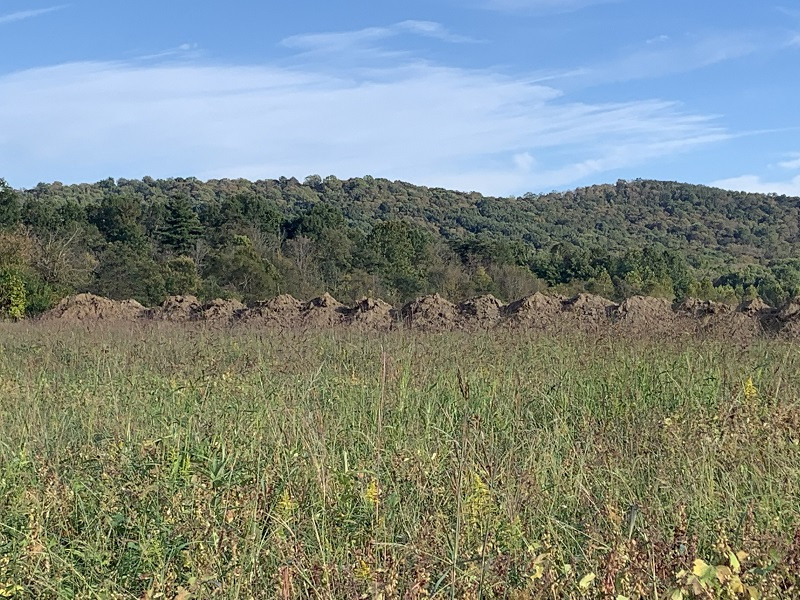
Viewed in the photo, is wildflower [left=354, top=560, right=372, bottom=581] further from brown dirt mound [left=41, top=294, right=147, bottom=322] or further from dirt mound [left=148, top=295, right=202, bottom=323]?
brown dirt mound [left=41, top=294, right=147, bottom=322]

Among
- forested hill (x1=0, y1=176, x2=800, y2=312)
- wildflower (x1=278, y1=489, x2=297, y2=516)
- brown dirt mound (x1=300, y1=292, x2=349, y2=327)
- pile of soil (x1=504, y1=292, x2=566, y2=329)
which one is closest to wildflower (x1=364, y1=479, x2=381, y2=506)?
wildflower (x1=278, y1=489, x2=297, y2=516)

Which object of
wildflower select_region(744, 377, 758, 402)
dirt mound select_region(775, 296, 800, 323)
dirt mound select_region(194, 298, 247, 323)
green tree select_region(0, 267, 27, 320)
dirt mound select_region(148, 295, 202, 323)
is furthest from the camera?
green tree select_region(0, 267, 27, 320)

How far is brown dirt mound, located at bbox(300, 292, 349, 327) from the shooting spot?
62.8 ft

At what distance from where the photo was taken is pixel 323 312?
20.0 metres

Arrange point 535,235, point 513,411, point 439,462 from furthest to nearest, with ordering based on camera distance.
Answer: point 535,235
point 513,411
point 439,462

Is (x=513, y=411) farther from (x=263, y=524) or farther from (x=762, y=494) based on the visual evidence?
(x=263, y=524)

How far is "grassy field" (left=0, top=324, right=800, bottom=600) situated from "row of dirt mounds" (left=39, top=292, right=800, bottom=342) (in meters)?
6.54

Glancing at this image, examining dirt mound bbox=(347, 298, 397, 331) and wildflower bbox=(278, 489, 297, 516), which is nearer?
wildflower bbox=(278, 489, 297, 516)

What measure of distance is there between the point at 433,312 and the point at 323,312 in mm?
2799

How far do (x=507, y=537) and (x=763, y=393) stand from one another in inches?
131

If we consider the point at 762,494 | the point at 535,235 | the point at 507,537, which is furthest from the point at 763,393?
the point at 535,235

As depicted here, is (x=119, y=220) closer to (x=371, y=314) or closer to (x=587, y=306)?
(x=371, y=314)

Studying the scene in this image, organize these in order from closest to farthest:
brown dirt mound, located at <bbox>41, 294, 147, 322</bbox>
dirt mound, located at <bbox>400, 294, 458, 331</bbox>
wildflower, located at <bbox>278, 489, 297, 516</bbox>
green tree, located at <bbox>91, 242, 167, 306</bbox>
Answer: wildflower, located at <bbox>278, 489, 297, 516</bbox> < dirt mound, located at <bbox>400, 294, 458, 331</bbox> < brown dirt mound, located at <bbox>41, 294, 147, 322</bbox> < green tree, located at <bbox>91, 242, 167, 306</bbox>

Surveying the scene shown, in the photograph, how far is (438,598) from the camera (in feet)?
9.81
